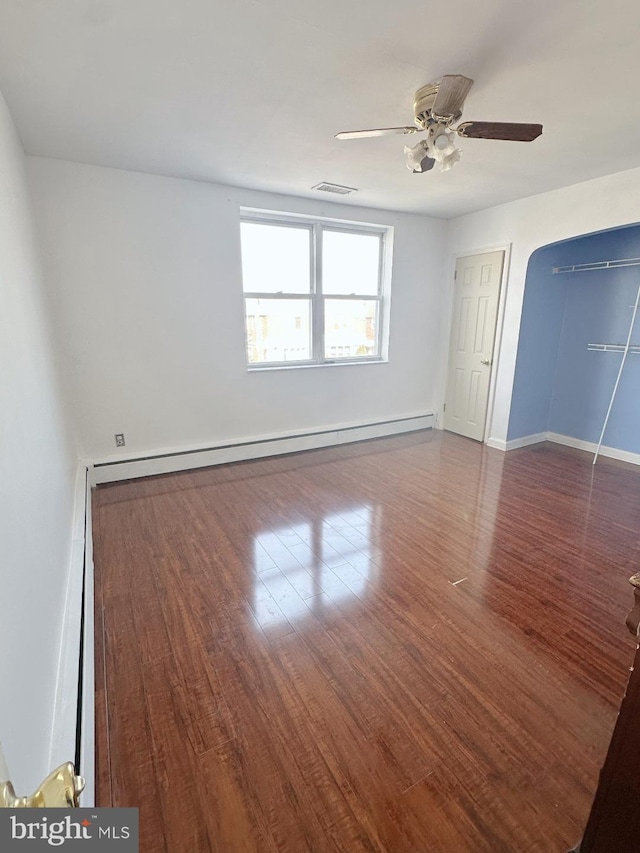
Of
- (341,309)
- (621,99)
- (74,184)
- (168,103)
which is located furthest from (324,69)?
(341,309)

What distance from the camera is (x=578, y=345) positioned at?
14.5 feet

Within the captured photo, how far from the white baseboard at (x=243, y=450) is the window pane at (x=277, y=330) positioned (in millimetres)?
871

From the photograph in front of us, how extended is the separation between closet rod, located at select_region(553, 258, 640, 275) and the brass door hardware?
498 cm

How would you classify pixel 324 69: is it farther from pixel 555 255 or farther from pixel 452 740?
pixel 555 255

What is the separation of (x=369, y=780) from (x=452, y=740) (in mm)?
331

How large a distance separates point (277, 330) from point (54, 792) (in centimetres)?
393

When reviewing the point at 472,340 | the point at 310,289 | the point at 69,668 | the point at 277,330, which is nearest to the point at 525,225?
the point at 472,340

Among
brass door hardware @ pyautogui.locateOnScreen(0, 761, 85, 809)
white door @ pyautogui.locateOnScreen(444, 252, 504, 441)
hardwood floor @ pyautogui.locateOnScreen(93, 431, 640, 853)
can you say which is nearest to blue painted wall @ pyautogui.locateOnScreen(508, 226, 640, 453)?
white door @ pyautogui.locateOnScreen(444, 252, 504, 441)

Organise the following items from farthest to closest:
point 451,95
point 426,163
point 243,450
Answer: point 243,450 < point 426,163 < point 451,95

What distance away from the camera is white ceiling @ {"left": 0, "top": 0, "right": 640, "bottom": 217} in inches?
59.0

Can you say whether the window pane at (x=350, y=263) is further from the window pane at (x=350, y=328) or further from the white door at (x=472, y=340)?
the white door at (x=472, y=340)

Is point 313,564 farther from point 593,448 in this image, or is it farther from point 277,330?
point 593,448

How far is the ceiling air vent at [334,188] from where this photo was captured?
11.3ft

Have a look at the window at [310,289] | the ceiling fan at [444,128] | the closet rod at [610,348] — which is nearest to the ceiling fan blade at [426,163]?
the ceiling fan at [444,128]
